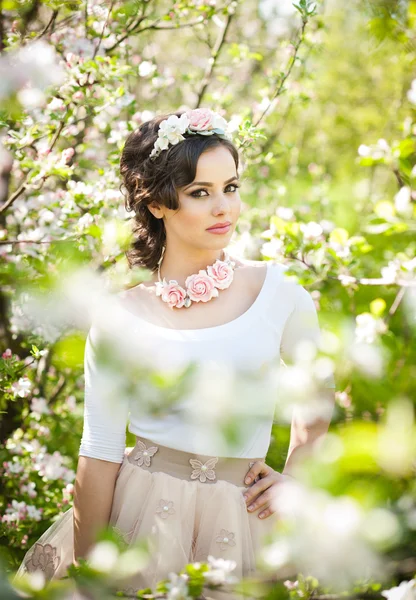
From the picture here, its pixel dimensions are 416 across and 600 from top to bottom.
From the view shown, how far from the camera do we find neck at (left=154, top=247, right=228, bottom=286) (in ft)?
6.73

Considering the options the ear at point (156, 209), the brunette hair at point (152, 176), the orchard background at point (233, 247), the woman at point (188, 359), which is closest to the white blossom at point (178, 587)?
the orchard background at point (233, 247)

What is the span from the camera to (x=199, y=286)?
1983mm

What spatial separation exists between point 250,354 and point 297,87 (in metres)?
2.68

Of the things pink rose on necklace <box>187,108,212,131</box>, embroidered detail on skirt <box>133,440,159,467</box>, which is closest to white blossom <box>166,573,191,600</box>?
embroidered detail on skirt <box>133,440,159,467</box>

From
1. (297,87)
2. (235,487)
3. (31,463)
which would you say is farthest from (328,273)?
(297,87)

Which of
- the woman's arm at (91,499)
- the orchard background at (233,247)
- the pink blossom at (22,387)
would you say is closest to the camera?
the orchard background at (233,247)

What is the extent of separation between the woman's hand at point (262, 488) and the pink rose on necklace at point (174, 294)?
56 cm

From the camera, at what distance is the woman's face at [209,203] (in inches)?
75.4

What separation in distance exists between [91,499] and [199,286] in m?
0.74

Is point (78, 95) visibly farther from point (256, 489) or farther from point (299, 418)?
point (256, 489)

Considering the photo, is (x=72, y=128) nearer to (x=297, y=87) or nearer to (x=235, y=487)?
(x=235, y=487)

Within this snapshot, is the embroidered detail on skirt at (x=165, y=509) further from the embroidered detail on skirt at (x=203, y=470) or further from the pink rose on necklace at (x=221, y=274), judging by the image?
the pink rose on necklace at (x=221, y=274)

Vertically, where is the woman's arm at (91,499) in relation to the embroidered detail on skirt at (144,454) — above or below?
below

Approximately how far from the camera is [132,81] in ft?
12.7
